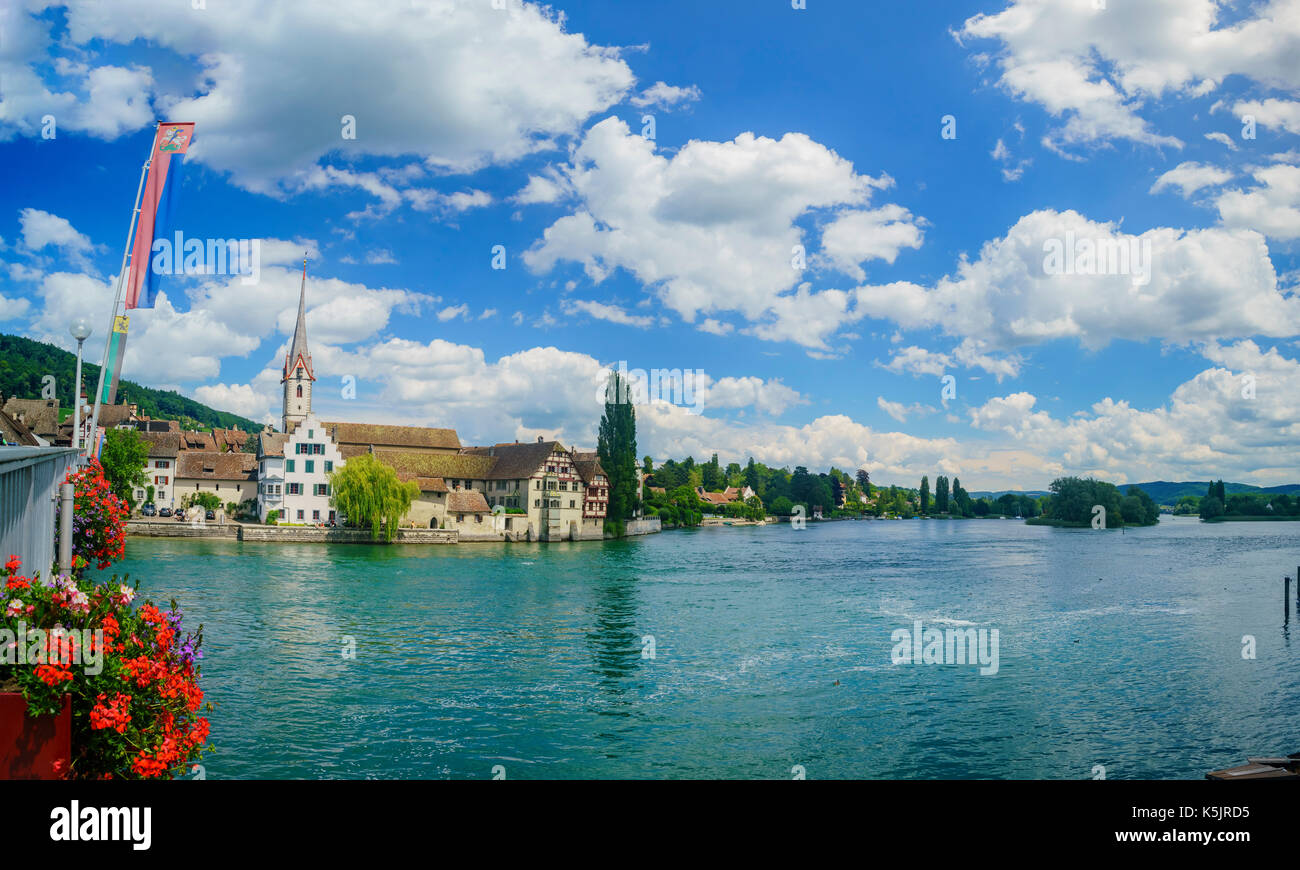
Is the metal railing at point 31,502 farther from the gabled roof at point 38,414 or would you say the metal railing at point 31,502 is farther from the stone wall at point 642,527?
the stone wall at point 642,527

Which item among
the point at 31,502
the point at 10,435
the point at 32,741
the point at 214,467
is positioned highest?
the point at 10,435

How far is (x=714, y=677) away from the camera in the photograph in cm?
2317

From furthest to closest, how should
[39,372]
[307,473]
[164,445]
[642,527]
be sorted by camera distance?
1. [39,372]
2. [642,527]
3. [164,445]
4. [307,473]

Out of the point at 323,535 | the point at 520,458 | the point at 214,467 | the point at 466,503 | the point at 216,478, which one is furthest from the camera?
the point at 520,458

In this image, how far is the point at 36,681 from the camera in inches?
233

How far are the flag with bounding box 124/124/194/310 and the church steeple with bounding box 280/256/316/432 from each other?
76148mm

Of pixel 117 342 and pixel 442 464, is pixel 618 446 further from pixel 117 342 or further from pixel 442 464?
pixel 117 342

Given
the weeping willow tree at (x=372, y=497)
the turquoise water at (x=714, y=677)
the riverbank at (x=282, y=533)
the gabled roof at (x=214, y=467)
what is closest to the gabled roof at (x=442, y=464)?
the gabled roof at (x=214, y=467)

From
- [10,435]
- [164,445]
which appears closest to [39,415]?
[164,445]

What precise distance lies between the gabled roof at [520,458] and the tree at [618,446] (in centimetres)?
572

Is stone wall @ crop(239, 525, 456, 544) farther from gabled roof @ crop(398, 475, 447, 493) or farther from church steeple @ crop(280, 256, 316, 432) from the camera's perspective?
church steeple @ crop(280, 256, 316, 432)

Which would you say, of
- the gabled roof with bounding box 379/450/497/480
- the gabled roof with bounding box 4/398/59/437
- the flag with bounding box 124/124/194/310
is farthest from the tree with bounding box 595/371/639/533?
the flag with bounding box 124/124/194/310

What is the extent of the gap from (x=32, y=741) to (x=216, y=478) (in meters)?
84.0
